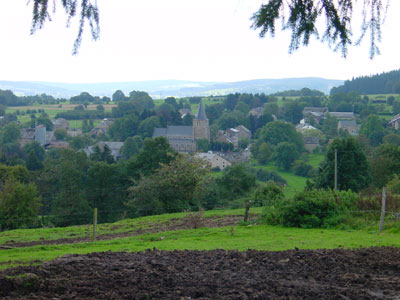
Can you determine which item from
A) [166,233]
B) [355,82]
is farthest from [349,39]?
[355,82]

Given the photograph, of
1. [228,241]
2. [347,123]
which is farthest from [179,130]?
[228,241]

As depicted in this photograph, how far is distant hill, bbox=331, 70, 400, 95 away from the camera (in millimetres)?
141875

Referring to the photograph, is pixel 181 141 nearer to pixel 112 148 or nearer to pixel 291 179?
pixel 112 148

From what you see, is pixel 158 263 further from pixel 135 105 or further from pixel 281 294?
pixel 135 105

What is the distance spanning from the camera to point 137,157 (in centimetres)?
4397

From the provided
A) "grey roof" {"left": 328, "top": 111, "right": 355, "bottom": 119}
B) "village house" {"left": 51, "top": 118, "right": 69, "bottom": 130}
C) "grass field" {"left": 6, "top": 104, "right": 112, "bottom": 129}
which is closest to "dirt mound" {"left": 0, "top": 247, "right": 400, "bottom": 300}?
"village house" {"left": 51, "top": 118, "right": 69, "bottom": 130}

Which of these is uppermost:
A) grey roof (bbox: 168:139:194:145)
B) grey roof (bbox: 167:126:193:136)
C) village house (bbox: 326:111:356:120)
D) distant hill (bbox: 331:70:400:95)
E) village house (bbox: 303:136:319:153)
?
distant hill (bbox: 331:70:400:95)

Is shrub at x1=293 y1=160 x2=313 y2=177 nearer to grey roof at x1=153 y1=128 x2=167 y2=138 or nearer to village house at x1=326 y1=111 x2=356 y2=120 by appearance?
grey roof at x1=153 y1=128 x2=167 y2=138

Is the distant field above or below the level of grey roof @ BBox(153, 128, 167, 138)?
below

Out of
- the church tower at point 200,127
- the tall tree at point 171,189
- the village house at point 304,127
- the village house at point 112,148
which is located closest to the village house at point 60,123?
the village house at point 112,148

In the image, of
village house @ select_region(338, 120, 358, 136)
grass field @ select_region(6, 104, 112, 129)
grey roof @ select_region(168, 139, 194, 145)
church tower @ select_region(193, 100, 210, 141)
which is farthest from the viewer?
grass field @ select_region(6, 104, 112, 129)

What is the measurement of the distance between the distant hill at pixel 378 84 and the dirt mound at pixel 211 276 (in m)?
139

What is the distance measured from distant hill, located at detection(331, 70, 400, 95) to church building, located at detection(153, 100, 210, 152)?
63.4 metres

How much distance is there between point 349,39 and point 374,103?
132835 millimetres
